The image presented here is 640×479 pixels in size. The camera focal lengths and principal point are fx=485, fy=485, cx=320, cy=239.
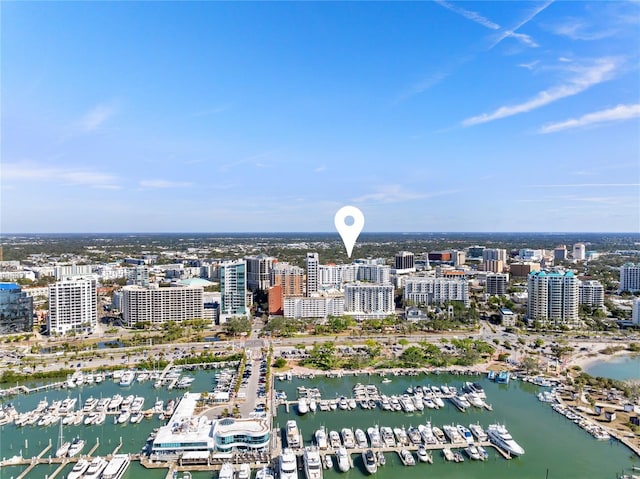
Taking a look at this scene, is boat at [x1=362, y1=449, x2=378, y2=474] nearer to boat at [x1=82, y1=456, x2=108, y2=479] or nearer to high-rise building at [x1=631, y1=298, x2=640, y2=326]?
boat at [x1=82, y1=456, x2=108, y2=479]

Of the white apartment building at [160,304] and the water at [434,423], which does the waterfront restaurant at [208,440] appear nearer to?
the water at [434,423]

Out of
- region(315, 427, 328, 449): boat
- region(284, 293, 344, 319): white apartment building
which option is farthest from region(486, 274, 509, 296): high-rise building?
region(315, 427, 328, 449): boat

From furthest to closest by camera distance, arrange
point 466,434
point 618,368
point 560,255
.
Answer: point 560,255 < point 618,368 < point 466,434

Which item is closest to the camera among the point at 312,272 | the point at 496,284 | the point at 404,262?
the point at 312,272

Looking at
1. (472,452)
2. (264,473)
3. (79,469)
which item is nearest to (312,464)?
(264,473)

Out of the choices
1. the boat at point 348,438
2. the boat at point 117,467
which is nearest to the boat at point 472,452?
the boat at point 348,438

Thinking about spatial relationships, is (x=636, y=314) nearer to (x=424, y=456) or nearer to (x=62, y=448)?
(x=424, y=456)
